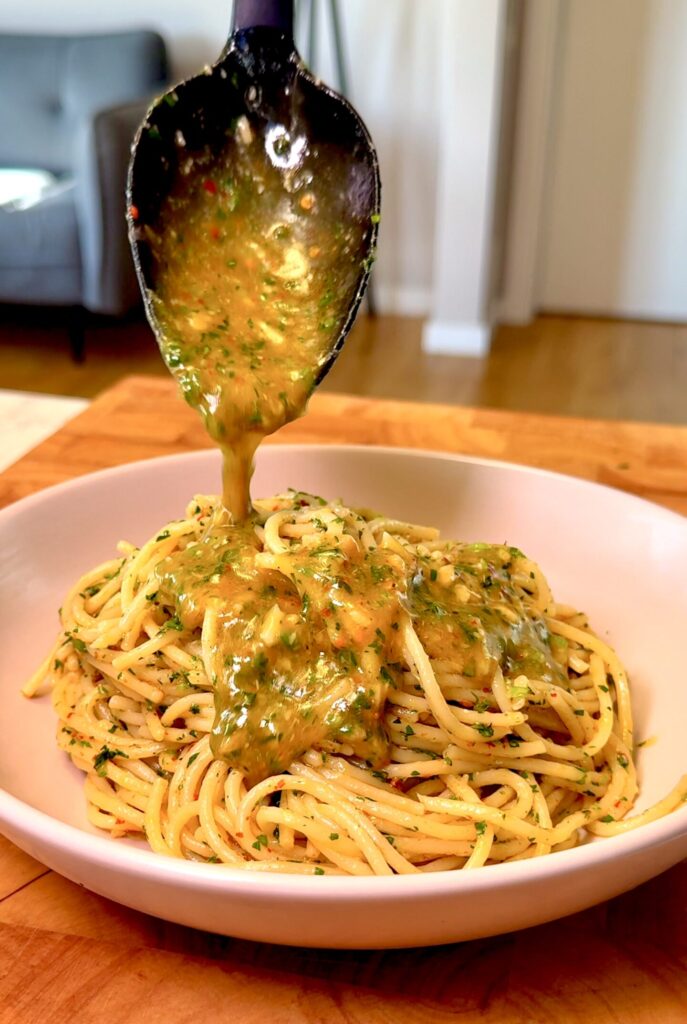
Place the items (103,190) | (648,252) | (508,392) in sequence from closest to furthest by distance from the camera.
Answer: (103,190), (508,392), (648,252)

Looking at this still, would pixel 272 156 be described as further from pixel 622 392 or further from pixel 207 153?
pixel 622 392

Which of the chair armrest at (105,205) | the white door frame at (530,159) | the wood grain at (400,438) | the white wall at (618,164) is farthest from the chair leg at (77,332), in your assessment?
the wood grain at (400,438)

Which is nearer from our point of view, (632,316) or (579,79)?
(579,79)

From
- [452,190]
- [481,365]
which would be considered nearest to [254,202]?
[452,190]

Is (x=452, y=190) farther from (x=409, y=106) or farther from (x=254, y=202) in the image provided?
(x=254, y=202)

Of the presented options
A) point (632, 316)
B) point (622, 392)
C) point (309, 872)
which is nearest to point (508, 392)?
point (622, 392)

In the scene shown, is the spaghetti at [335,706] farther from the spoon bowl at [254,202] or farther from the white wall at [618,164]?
the white wall at [618,164]

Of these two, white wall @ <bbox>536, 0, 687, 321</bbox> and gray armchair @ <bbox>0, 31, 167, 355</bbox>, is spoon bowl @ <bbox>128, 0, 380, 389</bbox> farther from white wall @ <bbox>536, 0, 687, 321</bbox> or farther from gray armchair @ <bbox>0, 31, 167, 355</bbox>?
white wall @ <bbox>536, 0, 687, 321</bbox>
